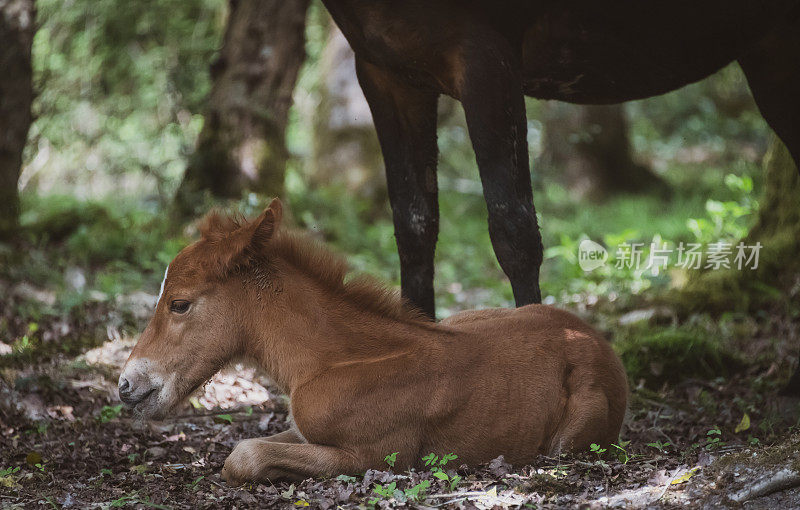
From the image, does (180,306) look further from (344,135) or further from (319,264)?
(344,135)

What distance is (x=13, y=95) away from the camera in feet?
29.1

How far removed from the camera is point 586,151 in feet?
50.4

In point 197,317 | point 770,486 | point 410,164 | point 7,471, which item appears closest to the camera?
point 770,486

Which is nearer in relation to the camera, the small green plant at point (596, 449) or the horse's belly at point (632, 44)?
the small green plant at point (596, 449)

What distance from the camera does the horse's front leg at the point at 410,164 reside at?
549 cm

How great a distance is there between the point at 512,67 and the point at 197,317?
7.40ft

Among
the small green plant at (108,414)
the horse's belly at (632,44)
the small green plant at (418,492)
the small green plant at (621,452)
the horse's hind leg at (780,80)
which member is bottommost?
the small green plant at (621,452)

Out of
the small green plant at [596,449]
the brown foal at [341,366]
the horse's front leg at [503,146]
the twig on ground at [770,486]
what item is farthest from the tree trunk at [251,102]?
the twig on ground at [770,486]

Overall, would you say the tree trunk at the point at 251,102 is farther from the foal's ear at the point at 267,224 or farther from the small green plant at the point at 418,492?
the small green plant at the point at 418,492

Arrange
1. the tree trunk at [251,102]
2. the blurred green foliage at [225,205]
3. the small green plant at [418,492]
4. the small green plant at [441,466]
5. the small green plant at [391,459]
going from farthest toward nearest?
the tree trunk at [251,102]
the blurred green foliage at [225,205]
the small green plant at [391,459]
the small green plant at [441,466]
the small green plant at [418,492]

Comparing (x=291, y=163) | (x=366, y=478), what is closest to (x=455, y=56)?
(x=366, y=478)

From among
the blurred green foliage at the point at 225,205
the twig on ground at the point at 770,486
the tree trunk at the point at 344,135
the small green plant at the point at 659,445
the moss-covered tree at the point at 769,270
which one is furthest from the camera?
the tree trunk at the point at 344,135

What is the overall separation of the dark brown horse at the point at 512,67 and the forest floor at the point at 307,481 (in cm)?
131

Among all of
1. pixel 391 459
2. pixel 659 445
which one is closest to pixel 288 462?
pixel 391 459
